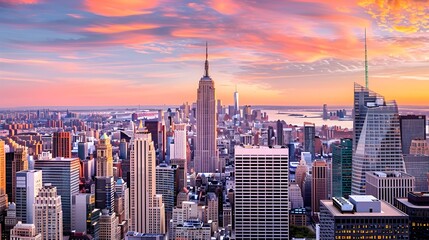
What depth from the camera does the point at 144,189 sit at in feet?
48.8

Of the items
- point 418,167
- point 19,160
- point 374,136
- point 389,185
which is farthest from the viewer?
point 374,136

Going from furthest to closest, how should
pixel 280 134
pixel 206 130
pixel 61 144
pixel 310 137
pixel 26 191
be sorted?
1. pixel 206 130
2. pixel 310 137
3. pixel 280 134
4. pixel 61 144
5. pixel 26 191

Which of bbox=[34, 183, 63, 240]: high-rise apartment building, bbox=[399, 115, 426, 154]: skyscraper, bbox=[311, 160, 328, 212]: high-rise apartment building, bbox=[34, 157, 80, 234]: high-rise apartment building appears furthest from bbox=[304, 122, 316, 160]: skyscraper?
bbox=[34, 183, 63, 240]: high-rise apartment building

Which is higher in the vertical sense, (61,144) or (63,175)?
(61,144)

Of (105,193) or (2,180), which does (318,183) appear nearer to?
(105,193)

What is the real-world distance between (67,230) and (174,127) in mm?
8323

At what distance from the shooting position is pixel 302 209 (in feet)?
45.2

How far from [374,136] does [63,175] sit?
289 inches

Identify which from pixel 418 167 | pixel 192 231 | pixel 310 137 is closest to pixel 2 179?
pixel 192 231

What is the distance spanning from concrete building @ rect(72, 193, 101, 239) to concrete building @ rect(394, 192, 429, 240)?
6143 mm

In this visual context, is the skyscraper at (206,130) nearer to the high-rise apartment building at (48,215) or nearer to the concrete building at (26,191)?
the concrete building at (26,191)

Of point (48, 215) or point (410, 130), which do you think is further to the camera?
point (410, 130)

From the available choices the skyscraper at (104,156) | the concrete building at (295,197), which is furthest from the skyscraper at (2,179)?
the concrete building at (295,197)

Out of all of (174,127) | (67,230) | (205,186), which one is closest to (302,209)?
(205,186)
